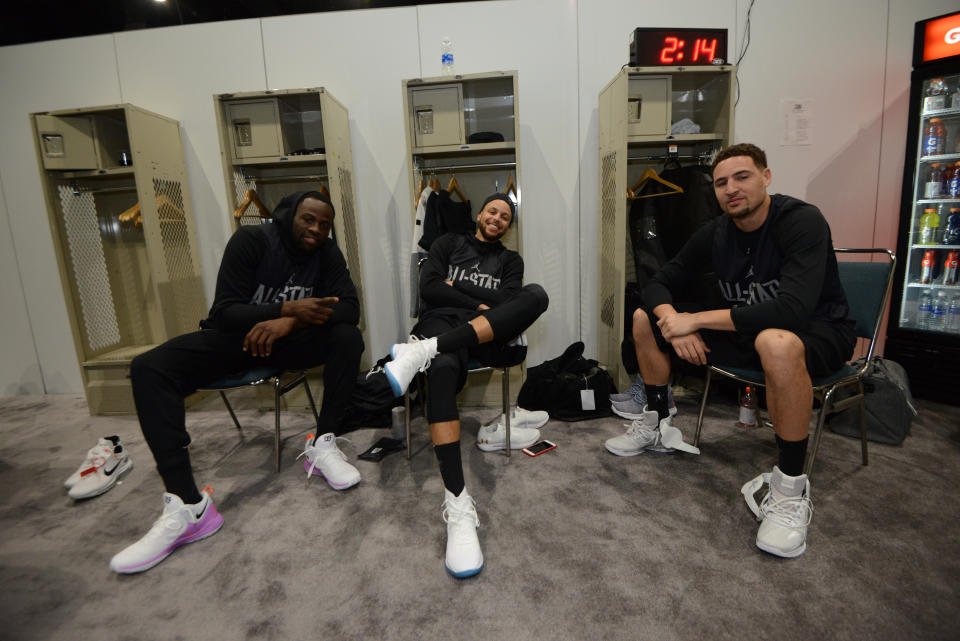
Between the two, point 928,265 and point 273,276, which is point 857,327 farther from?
point 273,276

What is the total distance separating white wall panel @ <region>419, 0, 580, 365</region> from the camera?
2.75 m

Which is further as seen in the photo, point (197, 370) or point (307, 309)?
point (307, 309)

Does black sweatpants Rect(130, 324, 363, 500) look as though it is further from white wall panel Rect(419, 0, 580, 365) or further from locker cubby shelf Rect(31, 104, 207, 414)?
white wall panel Rect(419, 0, 580, 365)

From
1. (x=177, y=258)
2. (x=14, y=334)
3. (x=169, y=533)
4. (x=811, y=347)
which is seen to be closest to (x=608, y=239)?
(x=811, y=347)

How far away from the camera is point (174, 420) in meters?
1.49

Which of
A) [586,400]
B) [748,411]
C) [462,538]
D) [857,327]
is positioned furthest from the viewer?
[586,400]

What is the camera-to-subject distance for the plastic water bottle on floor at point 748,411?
218 cm

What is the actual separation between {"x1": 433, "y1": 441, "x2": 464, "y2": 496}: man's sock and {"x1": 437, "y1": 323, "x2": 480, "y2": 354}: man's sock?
36 centimetres

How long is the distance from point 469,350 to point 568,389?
2.59 ft

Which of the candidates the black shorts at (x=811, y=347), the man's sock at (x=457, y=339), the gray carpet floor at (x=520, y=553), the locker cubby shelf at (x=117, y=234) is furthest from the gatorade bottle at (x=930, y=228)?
the locker cubby shelf at (x=117, y=234)

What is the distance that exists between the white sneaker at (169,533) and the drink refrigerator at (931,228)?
11.7 feet

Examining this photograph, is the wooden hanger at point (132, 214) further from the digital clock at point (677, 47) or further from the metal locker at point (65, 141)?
the digital clock at point (677, 47)

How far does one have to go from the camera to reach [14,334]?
3.21m

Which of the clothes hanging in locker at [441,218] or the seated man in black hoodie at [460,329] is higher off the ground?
the clothes hanging in locker at [441,218]
